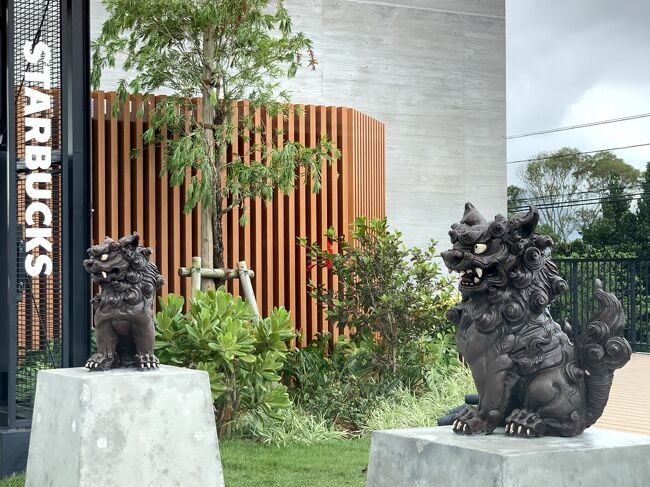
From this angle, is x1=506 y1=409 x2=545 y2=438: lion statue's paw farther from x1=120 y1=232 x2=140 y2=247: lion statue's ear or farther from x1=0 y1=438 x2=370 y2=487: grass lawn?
x1=0 y1=438 x2=370 y2=487: grass lawn

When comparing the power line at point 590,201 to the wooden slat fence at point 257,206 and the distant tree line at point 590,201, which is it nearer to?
the distant tree line at point 590,201

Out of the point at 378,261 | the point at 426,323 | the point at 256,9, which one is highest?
the point at 256,9

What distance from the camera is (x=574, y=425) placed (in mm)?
2977

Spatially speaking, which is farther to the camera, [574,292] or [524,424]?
[574,292]

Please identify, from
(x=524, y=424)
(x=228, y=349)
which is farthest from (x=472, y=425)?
(x=228, y=349)

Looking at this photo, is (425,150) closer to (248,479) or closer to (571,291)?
(571,291)

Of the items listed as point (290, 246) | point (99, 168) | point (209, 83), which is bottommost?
point (290, 246)

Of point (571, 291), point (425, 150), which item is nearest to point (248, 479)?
point (425, 150)

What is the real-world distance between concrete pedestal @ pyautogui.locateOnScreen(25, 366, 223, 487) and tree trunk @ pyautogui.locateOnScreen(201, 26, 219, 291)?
3221mm

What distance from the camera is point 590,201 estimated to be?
31547mm

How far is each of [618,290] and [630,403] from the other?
253 inches

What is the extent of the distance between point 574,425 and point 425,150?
37.6ft

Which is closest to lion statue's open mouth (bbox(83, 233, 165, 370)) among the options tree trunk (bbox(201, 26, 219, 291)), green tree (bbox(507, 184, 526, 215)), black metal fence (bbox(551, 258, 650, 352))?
tree trunk (bbox(201, 26, 219, 291))

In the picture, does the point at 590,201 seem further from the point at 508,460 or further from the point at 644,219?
the point at 508,460
